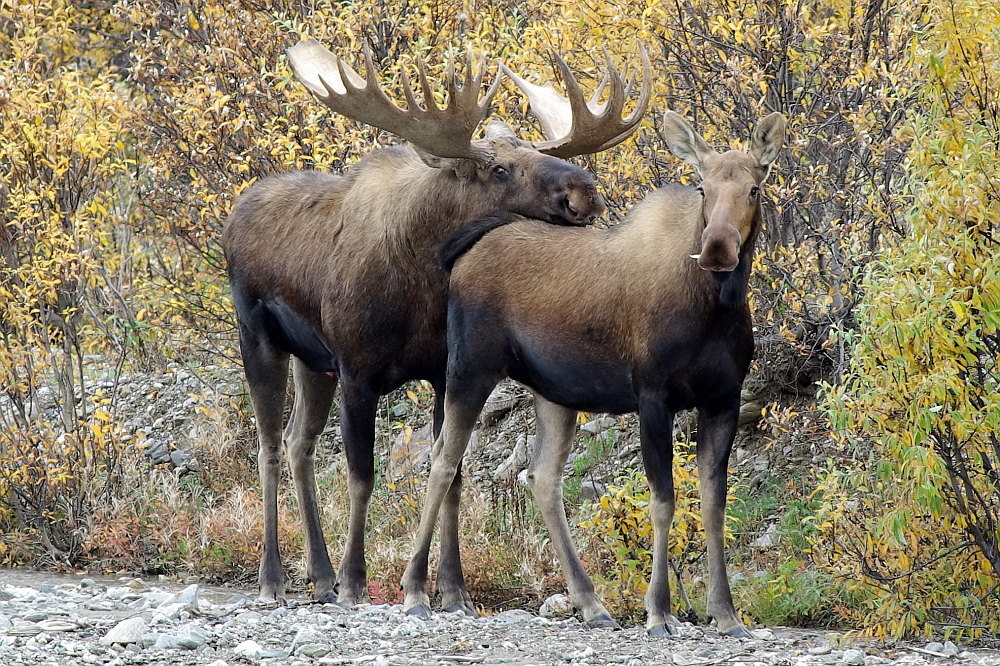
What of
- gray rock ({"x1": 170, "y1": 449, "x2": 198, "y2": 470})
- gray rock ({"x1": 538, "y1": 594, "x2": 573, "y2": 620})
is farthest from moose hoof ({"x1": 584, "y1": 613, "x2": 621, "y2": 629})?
gray rock ({"x1": 170, "y1": 449, "x2": 198, "y2": 470})

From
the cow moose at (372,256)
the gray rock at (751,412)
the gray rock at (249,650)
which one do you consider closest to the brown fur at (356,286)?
the cow moose at (372,256)

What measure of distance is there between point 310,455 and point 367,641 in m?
2.01

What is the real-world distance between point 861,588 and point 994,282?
1906mm

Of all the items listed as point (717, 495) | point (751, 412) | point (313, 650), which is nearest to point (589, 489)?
point (751, 412)

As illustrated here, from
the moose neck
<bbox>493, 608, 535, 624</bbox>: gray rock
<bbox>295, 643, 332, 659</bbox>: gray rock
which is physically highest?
the moose neck

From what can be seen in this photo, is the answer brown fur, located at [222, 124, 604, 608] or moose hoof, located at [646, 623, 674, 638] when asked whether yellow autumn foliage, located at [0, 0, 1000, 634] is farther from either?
brown fur, located at [222, 124, 604, 608]

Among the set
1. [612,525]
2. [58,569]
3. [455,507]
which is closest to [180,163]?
[58,569]

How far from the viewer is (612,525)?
8.05 m

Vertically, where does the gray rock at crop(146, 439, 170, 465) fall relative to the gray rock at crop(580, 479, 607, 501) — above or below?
above

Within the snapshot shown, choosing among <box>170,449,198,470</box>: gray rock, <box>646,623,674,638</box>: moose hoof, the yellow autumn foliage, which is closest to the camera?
<box>646,623,674,638</box>: moose hoof

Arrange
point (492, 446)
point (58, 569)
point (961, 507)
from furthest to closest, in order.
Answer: point (492, 446) < point (58, 569) < point (961, 507)

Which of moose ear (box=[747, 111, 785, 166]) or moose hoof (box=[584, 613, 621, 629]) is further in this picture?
moose hoof (box=[584, 613, 621, 629])

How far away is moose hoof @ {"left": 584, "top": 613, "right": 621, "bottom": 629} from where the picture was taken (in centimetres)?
748

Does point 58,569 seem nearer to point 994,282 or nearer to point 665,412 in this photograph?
point 665,412
